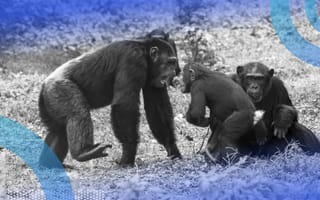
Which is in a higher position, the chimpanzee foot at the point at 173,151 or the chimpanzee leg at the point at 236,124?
the chimpanzee leg at the point at 236,124

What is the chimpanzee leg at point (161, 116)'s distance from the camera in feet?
23.0

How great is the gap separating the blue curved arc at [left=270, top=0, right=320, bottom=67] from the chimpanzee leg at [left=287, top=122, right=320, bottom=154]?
111 inches

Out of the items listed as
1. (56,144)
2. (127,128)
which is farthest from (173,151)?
(56,144)

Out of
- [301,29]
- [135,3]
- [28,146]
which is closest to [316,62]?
[301,29]

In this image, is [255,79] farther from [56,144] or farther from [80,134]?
[56,144]

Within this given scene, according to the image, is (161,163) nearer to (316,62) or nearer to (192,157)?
(192,157)

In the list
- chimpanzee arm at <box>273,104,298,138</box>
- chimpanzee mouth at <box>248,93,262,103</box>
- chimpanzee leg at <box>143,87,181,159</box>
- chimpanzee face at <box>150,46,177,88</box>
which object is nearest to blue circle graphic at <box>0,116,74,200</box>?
chimpanzee leg at <box>143,87,181,159</box>

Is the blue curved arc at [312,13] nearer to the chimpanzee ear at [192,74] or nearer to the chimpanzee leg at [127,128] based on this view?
the chimpanzee ear at [192,74]

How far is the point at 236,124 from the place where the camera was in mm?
6398

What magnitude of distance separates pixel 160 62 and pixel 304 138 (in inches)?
52.5

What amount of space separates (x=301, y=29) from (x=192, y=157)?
3919 mm

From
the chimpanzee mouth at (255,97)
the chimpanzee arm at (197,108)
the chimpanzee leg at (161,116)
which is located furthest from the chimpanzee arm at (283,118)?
the chimpanzee leg at (161,116)

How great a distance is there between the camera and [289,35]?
10.1 metres

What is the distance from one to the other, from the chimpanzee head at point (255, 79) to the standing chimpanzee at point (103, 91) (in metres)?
0.59
